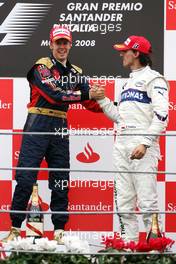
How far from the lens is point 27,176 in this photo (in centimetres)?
646

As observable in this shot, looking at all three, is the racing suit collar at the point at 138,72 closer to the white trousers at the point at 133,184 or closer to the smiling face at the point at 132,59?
the smiling face at the point at 132,59

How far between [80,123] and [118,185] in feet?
2.41

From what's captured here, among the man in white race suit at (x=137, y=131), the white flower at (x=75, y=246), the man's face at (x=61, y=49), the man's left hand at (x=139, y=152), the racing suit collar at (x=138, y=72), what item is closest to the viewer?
the white flower at (x=75, y=246)

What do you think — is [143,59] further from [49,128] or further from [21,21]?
[21,21]

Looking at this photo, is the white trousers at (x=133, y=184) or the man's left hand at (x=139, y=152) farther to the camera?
the white trousers at (x=133, y=184)

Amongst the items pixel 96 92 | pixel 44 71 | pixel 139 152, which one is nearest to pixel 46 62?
pixel 44 71

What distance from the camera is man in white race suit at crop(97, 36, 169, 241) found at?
6156 millimetres

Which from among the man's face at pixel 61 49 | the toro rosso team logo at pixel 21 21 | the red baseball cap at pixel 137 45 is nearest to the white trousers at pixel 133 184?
the red baseball cap at pixel 137 45

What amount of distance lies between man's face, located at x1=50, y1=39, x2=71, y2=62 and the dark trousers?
430 mm

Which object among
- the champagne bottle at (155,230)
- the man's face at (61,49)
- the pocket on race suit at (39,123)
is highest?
the man's face at (61,49)

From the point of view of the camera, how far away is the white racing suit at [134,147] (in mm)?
6164

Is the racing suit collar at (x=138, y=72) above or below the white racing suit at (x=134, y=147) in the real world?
above

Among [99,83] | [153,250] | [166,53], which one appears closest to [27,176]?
[99,83]

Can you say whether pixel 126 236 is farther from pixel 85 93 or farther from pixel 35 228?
pixel 85 93
